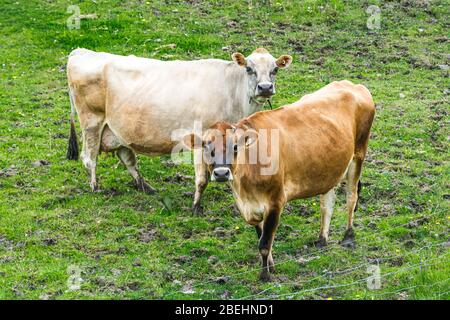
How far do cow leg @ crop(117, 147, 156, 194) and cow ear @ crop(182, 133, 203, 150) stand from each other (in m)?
2.51

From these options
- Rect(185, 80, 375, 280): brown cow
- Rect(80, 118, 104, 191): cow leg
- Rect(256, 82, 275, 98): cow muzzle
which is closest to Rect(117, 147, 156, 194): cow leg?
Rect(80, 118, 104, 191): cow leg

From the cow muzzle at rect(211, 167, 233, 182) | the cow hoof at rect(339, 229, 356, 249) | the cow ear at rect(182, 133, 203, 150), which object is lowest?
the cow hoof at rect(339, 229, 356, 249)

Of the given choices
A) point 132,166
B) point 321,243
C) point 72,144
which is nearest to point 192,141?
point 321,243

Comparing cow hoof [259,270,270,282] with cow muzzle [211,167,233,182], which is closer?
cow muzzle [211,167,233,182]

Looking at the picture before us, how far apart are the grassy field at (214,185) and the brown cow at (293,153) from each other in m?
0.73

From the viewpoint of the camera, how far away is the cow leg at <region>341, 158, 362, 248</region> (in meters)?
10.2

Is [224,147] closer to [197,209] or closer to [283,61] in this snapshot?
[197,209]

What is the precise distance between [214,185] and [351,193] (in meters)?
2.72

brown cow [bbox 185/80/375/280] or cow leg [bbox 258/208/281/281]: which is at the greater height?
brown cow [bbox 185/80/375/280]

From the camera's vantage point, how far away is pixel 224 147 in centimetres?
852

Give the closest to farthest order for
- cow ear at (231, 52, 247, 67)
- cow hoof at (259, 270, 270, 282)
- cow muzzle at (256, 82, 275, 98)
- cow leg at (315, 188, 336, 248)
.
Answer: cow hoof at (259, 270, 270, 282)
cow leg at (315, 188, 336, 248)
cow muzzle at (256, 82, 275, 98)
cow ear at (231, 52, 247, 67)

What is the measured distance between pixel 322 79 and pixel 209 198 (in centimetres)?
520

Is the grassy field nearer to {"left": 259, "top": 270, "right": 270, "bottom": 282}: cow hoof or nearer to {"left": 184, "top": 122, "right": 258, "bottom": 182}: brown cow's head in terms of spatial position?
{"left": 259, "top": 270, "right": 270, "bottom": 282}: cow hoof

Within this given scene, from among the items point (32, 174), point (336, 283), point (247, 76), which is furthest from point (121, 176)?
point (336, 283)
